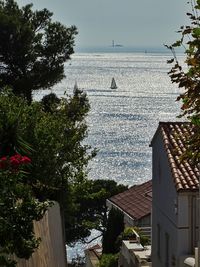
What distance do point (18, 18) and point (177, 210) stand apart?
14.4m

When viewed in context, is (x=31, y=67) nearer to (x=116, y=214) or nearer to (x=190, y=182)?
(x=116, y=214)

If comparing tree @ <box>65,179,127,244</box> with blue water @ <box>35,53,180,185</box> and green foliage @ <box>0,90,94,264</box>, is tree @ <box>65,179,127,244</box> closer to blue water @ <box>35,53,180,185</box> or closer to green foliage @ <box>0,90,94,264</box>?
blue water @ <box>35,53,180,185</box>

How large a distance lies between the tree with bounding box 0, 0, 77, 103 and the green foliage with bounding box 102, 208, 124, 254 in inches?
236

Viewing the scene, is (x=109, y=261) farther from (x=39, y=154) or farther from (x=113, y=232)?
(x=39, y=154)

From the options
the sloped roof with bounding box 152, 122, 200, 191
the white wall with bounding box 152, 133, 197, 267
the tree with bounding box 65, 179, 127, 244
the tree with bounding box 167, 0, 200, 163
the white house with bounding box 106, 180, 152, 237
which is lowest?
the tree with bounding box 65, 179, 127, 244

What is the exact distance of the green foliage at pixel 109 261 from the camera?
27.1m

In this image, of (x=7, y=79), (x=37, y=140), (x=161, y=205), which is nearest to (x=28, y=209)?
(x=37, y=140)

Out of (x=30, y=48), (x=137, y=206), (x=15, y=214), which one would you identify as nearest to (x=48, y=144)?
(x=15, y=214)

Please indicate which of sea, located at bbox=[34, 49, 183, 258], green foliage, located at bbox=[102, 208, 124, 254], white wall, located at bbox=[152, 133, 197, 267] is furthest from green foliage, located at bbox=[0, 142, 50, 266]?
sea, located at bbox=[34, 49, 183, 258]

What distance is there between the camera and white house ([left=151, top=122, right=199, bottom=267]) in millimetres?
19188

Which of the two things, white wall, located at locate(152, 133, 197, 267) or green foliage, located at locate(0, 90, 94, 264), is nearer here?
green foliage, located at locate(0, 90, 94, 264)

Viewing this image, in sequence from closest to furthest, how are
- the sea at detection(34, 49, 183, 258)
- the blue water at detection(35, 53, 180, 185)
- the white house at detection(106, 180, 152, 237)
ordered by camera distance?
the white house at detection(106, 180, 152, 237)
the sea at detection(34, 49, 183, 258)
the blue water at detection(35, 53, 180, 185)

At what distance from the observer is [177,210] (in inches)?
760

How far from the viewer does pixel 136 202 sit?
108 ft
